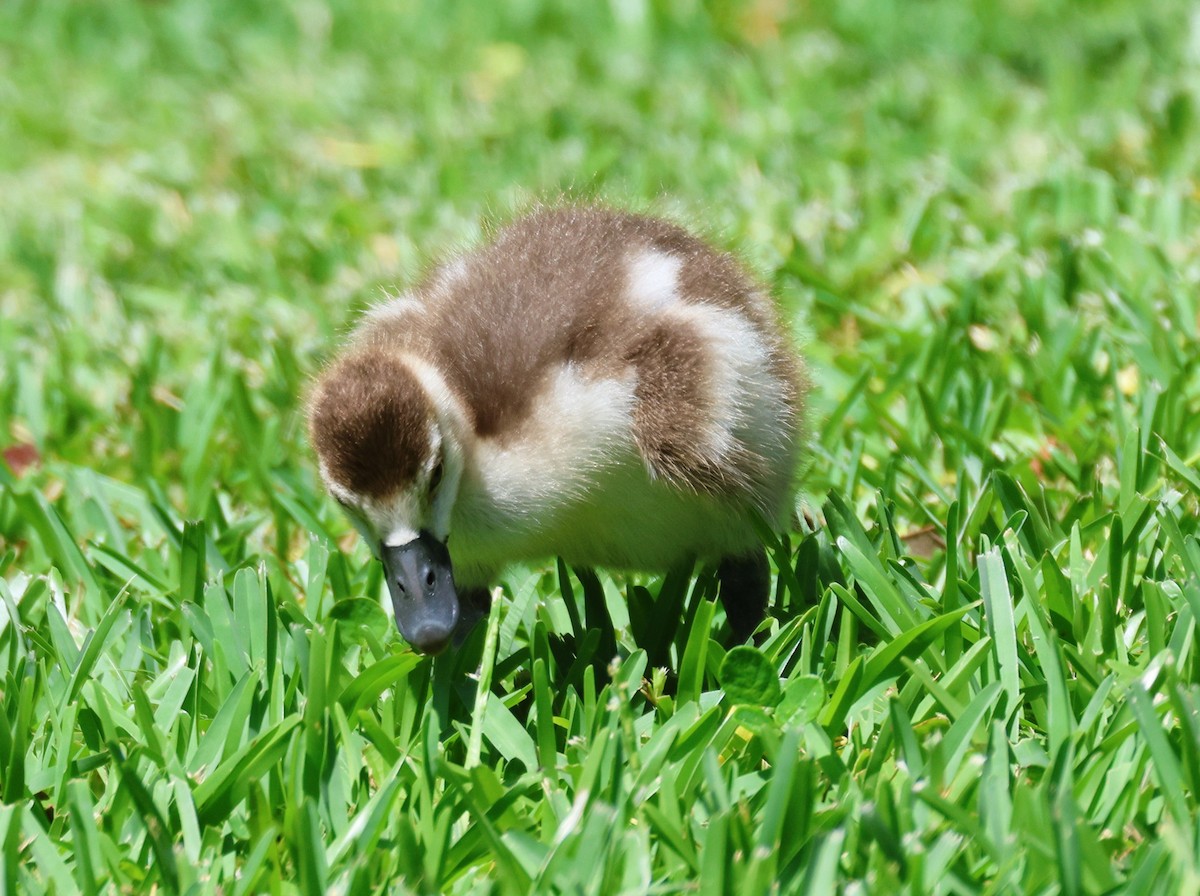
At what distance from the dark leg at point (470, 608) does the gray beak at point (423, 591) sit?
417 millimetres

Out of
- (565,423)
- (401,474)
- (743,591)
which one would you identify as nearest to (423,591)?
(401,474)

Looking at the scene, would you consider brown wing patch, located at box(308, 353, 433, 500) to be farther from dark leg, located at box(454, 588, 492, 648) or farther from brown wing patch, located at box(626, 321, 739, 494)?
dark leg, located at box(454, 588, 492, 648)

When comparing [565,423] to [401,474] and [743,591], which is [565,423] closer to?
[401,474]

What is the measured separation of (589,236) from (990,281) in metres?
1.70

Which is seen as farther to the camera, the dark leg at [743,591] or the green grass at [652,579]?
the dark leg at [743,591]

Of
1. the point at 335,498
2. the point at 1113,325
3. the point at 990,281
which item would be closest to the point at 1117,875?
the point at 335,498

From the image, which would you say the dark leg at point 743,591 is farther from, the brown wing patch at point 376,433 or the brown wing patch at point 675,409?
the brown wing patch at point 376,433

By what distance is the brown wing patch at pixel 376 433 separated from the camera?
2.42 meters

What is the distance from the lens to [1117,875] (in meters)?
1.97

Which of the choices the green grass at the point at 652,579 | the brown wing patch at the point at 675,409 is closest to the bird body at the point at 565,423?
the brown wing patch at the point at 675,409

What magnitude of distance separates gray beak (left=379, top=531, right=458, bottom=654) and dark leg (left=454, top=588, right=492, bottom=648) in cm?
42

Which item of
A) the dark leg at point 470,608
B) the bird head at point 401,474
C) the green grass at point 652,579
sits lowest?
the dark leg at point 470,608

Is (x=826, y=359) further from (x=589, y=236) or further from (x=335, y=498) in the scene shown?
(x=335, y=498)

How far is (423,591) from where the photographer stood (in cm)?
245
